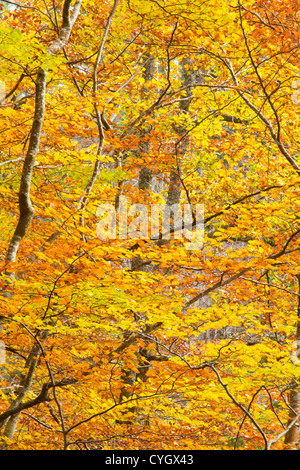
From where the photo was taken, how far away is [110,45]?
27.1ft

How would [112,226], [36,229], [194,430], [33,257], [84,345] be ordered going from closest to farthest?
[84,345], [194,430], [112,226], [36,229], [33,257]

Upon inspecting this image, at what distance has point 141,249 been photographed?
22.2ft

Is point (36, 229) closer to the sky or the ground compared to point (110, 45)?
closer to the ground

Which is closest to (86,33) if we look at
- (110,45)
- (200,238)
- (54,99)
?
(110,45)

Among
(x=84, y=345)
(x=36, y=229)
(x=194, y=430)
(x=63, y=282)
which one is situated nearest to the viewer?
(x=63, y=282)

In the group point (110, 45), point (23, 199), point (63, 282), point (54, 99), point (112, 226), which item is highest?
point (110, 45)

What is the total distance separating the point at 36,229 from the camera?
866 centimetres

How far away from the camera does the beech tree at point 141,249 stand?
483 cm

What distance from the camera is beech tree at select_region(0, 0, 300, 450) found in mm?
4828

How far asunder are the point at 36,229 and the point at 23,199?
4.67 meters
